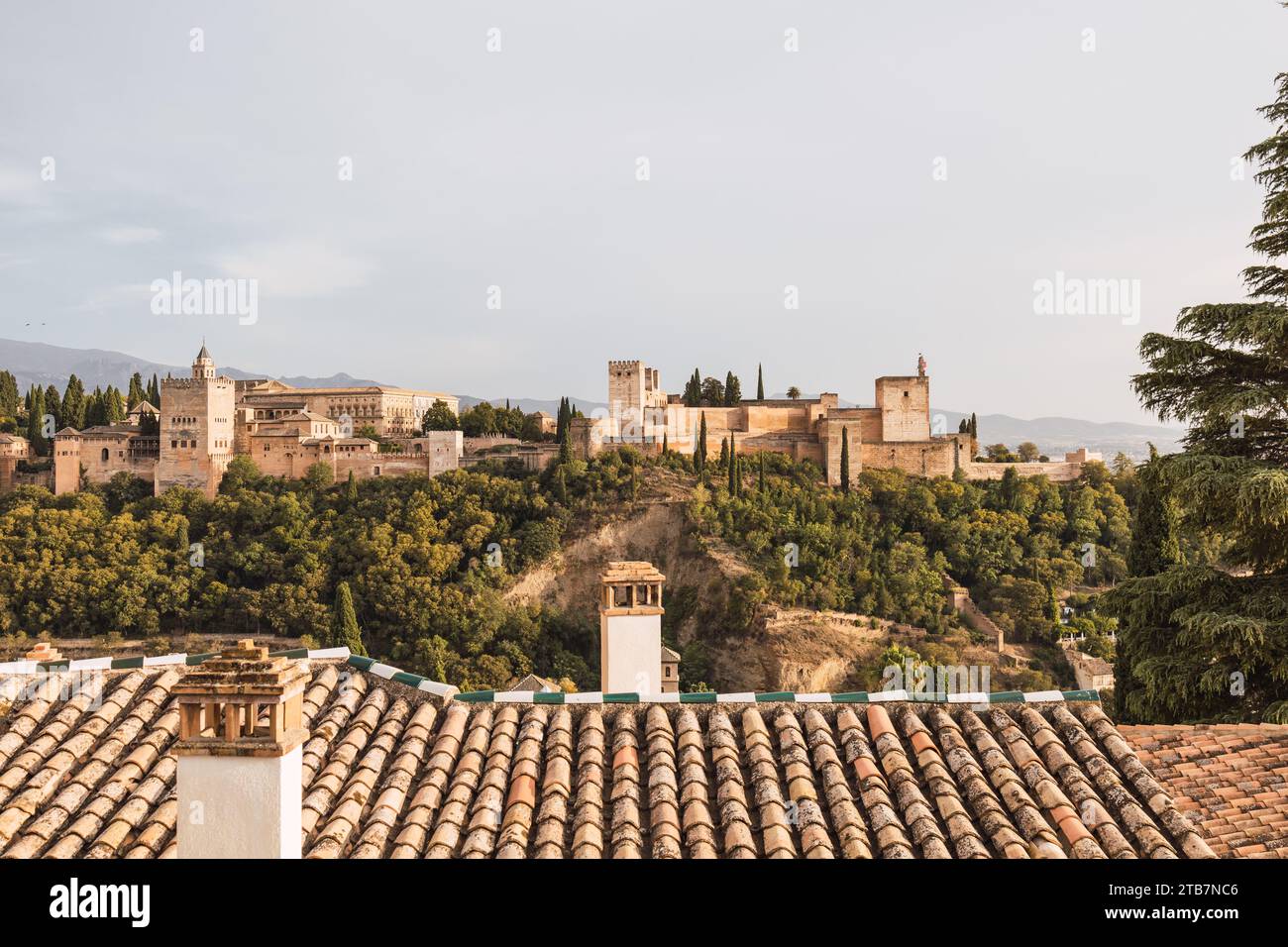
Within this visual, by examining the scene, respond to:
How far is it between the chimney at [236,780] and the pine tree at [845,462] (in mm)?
41902

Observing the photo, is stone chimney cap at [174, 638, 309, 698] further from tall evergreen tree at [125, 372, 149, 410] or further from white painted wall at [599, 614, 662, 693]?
tall evergreen tree at [125, 372, 149, 410]

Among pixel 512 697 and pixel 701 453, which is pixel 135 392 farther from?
pixel 512 697

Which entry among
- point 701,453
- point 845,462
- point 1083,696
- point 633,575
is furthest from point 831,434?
point 1083,696

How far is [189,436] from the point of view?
4494 cm

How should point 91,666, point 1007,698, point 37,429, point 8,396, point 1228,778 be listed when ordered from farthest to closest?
1. point 8,396
2. point 37,429
3. point 91,666
4. point 1007,698
5. point 1228,778

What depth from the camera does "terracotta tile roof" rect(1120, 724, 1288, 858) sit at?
462cm

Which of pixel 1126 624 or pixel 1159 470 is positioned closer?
pixel 1159 470

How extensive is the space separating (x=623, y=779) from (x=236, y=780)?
183cm

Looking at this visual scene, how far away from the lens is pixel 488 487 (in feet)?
140

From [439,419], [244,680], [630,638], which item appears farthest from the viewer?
[439,419]

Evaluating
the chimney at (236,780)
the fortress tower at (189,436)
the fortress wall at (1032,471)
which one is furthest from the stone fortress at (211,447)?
the chimney at (236,780)
